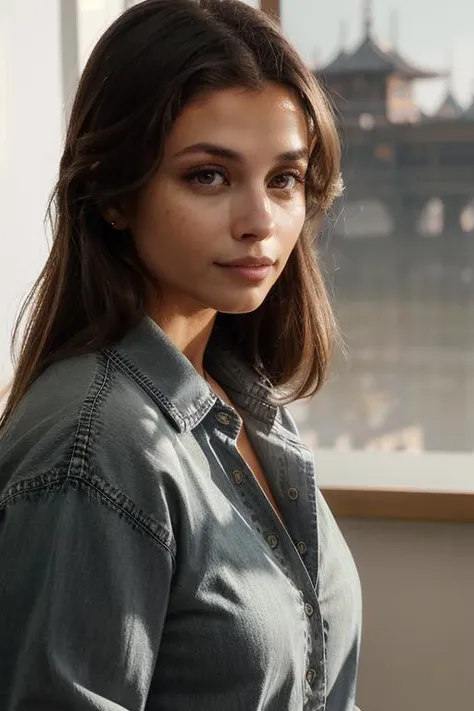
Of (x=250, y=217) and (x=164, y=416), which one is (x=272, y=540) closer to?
(x=164, y=416)

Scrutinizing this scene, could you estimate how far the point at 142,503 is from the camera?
981mm

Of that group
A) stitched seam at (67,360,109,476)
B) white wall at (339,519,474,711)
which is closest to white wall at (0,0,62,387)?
stitched seam at (67,360,109,476)

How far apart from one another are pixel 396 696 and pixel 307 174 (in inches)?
47.6

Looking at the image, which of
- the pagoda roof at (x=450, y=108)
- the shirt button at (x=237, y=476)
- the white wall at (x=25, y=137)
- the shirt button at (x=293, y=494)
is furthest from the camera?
the pagoda roof at (x=450, y=108)

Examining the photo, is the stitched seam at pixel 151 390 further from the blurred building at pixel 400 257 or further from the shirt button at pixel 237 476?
the blurred building at pixel 400 257

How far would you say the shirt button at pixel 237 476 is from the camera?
118 cm

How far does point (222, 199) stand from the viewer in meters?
1.12

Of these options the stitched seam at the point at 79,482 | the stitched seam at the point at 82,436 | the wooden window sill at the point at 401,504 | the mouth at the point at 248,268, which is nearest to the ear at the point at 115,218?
the mouth at the point at 248,268

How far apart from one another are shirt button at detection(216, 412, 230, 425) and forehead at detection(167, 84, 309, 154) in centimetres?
27

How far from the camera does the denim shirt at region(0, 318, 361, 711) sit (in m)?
0.94

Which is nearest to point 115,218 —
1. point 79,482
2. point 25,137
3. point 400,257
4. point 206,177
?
point 206,177

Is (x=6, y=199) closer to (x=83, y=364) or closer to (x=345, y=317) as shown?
(x=83, y=364)

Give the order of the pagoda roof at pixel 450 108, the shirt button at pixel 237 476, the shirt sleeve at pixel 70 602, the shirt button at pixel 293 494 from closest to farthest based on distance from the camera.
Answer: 1. the shirt sleeve at pixel 70 602
2. the shirt button at pixel 237 476
3. the shirt button at pixel 293 494
4. the pagoda roof at pixel 450 108

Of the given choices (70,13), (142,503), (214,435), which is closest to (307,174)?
(214,435)
